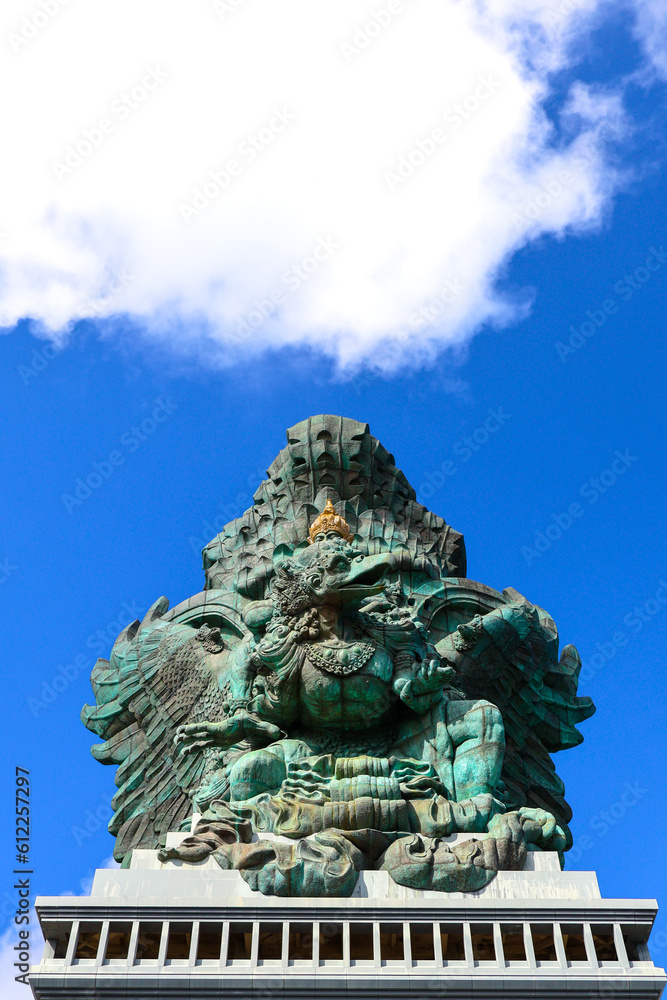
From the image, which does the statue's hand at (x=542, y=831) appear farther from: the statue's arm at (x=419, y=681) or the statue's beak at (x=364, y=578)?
the statue's beak at (x=364, y=578)

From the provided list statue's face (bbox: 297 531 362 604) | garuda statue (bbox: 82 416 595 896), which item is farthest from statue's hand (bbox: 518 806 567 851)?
statue's face (bbox: 297 531 362 604)

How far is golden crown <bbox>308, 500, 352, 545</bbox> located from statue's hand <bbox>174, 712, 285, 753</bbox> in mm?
3985

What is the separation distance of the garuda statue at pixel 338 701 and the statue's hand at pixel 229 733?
0.12 ft

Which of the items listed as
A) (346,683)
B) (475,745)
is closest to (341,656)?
(346,683)

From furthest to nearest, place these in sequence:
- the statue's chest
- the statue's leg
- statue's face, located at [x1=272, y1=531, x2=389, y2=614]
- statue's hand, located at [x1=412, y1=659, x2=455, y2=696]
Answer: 1. statue's face, located at [x1=272, y1=531, x2=389, y2=614]
2. statue's hand, located at [x1=412, y1=659, x2=455, y2=696]
3. the statue's chest
4. the statue's leg

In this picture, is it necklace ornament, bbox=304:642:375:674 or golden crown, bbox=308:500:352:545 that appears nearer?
necklace ornament, bbox=304:642:375:674

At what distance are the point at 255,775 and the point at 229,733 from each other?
5.86ft

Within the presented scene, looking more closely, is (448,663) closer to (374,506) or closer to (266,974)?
(374,506)

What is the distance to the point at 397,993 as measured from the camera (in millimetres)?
17656

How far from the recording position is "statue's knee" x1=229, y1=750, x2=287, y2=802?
67.2ft

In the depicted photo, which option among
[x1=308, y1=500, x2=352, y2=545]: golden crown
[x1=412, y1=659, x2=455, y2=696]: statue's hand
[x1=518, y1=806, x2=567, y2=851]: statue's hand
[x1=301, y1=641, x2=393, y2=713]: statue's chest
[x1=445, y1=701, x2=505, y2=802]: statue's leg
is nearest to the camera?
[x1=518, y1=806, x2=567, y2=851]: statue's hand

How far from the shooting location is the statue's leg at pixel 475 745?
20.8 metres

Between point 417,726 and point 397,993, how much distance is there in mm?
5064

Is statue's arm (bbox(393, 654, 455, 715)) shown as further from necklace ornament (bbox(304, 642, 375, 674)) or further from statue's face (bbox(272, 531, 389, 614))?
statue's face (bbox(272, 531, 389, 614))
